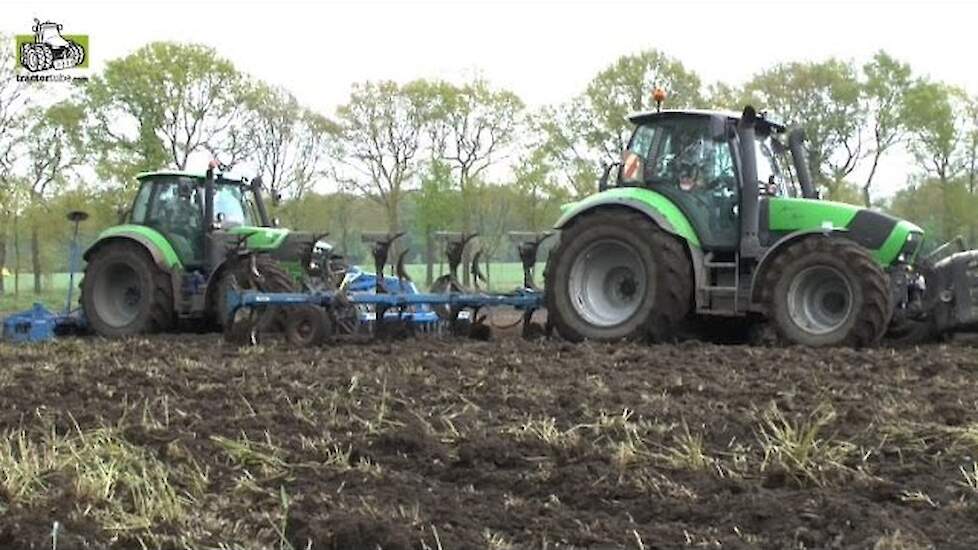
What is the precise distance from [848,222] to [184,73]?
2335 centimetres

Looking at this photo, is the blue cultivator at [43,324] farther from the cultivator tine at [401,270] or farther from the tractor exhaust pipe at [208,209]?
the cultivator tine at [401,270]

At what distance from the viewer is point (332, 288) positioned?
11.6 meters

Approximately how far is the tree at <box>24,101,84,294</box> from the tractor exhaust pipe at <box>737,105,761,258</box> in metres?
23.4

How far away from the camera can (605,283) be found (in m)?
10.9

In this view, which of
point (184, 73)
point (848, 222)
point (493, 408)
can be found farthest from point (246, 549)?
point (184, 73)

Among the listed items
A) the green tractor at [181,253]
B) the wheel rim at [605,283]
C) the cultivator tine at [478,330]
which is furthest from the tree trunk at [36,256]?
the wheel rim at [605,283]

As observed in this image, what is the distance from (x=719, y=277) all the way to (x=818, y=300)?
3.06ft

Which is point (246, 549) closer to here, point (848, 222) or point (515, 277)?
point (848, 222)

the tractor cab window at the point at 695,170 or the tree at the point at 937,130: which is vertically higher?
the tree at the point at 937,130

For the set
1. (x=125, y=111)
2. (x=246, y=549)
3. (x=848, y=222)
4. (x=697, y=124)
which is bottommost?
(x=246, y=549)

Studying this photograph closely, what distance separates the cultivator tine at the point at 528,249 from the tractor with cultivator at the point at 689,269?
23 mm

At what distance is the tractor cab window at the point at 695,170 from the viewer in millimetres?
10211

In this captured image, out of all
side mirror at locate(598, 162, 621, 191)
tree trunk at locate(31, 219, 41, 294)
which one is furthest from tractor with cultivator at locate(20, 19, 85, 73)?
side mirror at locate(598, 162, 621, 191)

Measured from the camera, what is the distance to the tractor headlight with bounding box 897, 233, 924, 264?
9.71 m
